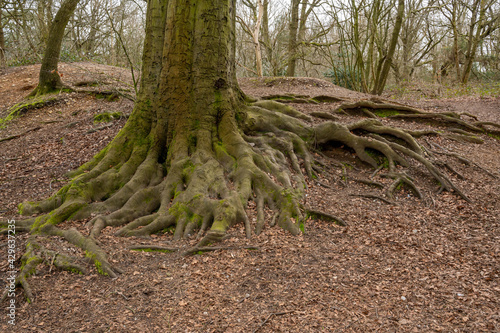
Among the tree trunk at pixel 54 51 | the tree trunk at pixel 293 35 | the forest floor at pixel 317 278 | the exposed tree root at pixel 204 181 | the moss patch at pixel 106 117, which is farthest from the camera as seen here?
the tree trunk at pixel 293 35

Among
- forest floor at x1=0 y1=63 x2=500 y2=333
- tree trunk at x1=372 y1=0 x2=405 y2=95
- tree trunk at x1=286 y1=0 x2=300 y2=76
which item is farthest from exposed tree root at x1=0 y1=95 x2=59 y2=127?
tree trunk at x1=372 y1=0 x2=405 y2=95

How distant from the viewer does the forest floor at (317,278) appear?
314 centimetres

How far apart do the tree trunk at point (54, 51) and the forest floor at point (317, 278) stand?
6189 mm

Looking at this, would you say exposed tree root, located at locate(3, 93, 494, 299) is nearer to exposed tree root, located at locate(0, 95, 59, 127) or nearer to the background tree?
the background tree

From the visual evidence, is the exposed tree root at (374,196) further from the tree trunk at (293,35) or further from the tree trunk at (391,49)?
the tree trunk at (293,35)

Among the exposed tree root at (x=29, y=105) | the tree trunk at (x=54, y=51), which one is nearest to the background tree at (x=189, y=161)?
the tree trunk at (x=54, y=51)

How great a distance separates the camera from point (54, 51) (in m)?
10.5

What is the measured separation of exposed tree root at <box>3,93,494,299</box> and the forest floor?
0.55 feet

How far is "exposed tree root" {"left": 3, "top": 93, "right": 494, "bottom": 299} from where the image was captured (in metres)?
4.54

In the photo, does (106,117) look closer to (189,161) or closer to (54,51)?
(54,51)

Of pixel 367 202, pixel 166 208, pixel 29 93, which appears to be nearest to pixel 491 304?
pixel 367 202

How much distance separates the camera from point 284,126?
671cm

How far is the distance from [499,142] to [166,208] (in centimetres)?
776

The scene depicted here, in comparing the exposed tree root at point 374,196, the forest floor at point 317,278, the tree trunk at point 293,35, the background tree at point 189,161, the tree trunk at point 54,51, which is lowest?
the forest floor at point 317,278
